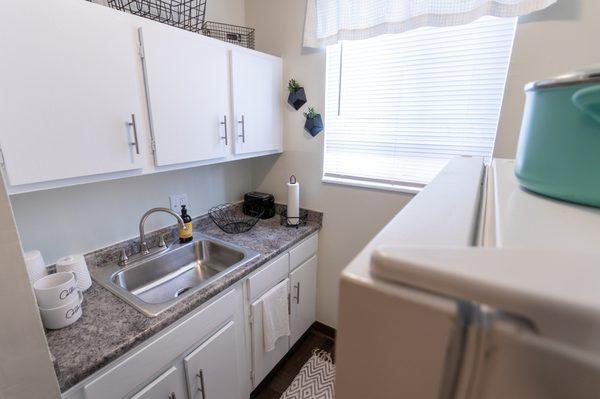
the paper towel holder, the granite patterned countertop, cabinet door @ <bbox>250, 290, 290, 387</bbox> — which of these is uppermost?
the paper towel holder

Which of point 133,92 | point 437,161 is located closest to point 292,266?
point 437,161

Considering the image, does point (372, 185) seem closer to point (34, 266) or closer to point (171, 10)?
point (171, 10)

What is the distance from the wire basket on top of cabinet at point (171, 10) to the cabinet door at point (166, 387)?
5.21 ft

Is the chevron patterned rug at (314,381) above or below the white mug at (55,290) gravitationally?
below

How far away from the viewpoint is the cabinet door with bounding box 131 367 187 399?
39.8 inches

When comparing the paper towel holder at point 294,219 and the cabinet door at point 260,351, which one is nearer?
the cabinet door at point 260,351

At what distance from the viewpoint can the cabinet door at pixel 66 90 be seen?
0.85m

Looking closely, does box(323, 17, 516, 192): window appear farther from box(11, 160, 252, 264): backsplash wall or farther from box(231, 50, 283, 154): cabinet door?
box(11, 160, 252, 264): backsplash wall

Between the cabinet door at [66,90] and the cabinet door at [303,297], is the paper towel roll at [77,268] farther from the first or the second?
the cabinet door at [303,297]

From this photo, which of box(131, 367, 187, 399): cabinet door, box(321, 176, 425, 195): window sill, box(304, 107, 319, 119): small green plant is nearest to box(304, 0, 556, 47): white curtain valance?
box(304, 107, 319, 119): small green plant

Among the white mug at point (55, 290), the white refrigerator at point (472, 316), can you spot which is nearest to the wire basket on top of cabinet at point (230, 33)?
the white mug at point (55, 290)

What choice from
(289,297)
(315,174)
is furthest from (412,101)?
(289,297)

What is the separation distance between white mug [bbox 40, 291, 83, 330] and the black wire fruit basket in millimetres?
891

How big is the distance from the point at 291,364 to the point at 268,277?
31.7 inches
